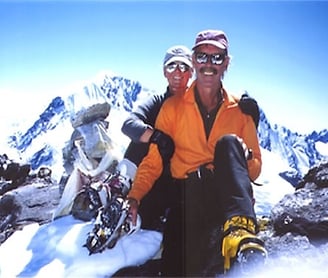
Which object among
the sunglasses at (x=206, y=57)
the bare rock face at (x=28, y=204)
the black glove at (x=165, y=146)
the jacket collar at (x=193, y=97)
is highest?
the sunglasses at (x=206, y=57)

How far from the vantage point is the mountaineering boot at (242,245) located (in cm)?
289

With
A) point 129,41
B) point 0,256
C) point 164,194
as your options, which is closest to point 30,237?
point 0,256

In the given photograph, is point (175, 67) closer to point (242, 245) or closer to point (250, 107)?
point (250, 107)

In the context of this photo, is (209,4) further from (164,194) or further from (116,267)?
(116,267)

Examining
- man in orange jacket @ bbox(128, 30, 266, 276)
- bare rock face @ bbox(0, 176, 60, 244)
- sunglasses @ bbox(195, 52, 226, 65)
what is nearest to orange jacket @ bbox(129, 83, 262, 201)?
man in orange jacket @ bbox(128, 30, 266, 276)

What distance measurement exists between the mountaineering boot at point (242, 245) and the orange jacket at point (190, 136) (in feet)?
0.75

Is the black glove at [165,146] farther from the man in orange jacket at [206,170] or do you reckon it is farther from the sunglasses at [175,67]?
the sunglasses at [175,67]

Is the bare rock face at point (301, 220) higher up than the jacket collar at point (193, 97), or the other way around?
the jacket collar at point (193, 97)

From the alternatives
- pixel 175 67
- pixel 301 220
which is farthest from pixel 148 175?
A: pixel 301 220

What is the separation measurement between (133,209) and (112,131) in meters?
0.37

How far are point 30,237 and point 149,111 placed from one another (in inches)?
31.8

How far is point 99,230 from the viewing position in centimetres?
300

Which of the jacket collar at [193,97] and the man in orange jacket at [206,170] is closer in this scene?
the man in orange jacket at [206,170]

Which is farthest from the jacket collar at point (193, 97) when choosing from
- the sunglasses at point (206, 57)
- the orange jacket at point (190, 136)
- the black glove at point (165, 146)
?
the black glove at point (165, 146)
